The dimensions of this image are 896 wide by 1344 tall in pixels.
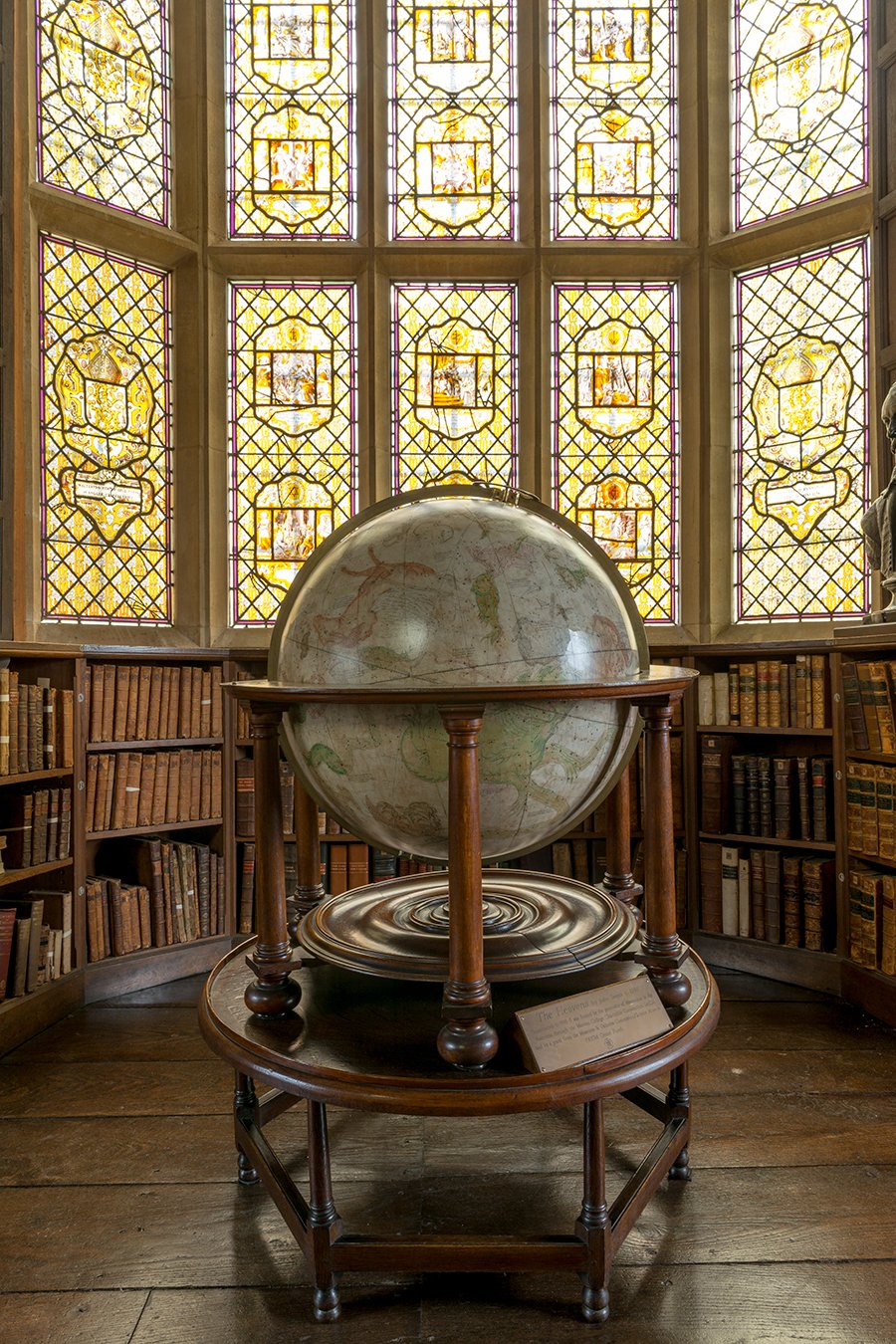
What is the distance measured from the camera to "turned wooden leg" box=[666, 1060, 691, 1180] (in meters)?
2.59

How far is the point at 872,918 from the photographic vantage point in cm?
381

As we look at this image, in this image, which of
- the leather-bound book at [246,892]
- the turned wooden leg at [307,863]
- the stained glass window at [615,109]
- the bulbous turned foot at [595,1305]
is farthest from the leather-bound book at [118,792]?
the stained glass window at [615,109]

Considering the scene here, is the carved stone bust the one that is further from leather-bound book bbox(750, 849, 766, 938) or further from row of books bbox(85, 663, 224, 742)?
row of books bbox(85, 663, 224, 742)

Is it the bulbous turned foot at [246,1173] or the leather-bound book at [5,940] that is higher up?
the leather-bound book at [5,940]

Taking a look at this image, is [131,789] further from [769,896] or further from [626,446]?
[626,446]

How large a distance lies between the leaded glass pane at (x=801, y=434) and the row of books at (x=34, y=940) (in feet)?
12.9

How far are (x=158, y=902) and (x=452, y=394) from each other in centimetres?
324

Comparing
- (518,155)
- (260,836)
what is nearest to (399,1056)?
(260,836)

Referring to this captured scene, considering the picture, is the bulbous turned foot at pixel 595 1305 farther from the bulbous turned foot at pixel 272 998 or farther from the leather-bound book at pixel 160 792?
the leather-bound book at pixel 160 792

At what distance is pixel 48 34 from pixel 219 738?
12.5 ft

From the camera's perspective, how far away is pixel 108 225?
4582mm

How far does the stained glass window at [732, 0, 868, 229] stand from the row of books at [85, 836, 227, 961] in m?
4.74

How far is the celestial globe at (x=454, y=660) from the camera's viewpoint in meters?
2.05

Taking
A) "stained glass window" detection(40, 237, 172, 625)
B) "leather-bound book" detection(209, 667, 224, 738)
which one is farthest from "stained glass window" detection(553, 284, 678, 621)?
"stained glass window" detection(40, 237, 172, 625)
